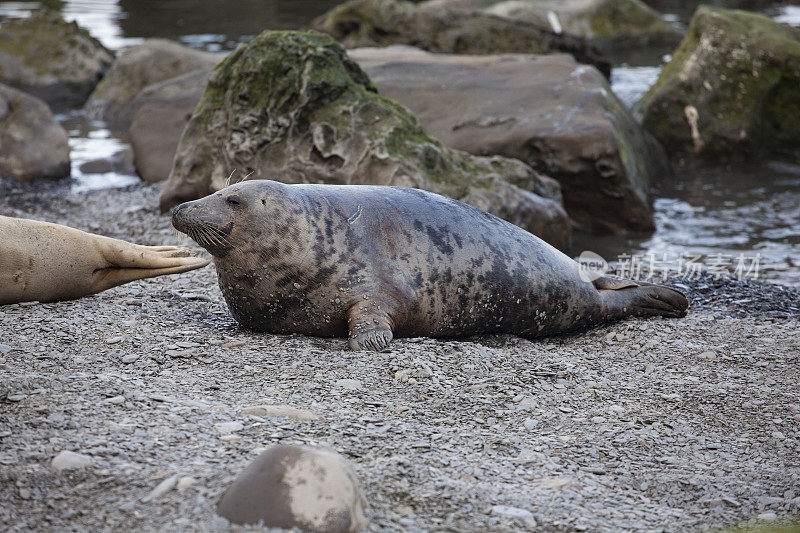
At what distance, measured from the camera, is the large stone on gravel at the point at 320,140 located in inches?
244

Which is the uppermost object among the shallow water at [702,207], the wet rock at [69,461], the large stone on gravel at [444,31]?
the wet rock at [69,461]

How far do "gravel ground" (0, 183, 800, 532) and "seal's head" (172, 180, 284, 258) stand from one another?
1.53ft

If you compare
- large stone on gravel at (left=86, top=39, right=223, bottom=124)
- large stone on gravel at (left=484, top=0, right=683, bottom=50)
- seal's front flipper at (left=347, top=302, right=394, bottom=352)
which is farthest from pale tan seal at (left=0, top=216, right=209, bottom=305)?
large stone on gravel at (left=484, top=0, right=683, bottom=50)

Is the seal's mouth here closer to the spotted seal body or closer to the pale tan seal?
the spotted seal body

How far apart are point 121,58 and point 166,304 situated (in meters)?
9.08

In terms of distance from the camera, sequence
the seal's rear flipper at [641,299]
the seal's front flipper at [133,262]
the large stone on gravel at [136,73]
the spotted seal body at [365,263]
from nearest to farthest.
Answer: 1. the spotted seal body at [365,263]
2. the seal's front flipper at [133,262]
3. the seal's rear flipper at [641,299]
4. the large stone on gravel at [136,73]

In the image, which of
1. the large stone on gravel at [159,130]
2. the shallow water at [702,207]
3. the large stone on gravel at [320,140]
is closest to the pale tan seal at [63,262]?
the large stone on gravel at [320,140]

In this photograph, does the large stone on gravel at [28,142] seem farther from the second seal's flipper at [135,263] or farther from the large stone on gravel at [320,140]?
the second seal's flipper at [135,263]

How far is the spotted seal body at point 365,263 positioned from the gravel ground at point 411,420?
0.50 feet

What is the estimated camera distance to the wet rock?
8.06 ft

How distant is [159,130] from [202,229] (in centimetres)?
Answer: 573

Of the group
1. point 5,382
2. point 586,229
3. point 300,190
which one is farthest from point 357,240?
point 586,229

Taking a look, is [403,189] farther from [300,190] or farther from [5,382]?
[5,382]

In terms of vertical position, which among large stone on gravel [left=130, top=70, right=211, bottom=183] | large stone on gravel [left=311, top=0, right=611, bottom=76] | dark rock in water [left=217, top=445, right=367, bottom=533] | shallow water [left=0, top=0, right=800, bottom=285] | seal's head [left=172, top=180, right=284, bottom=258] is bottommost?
shallow water [left=0, top=0, right=800, bottom=285]
